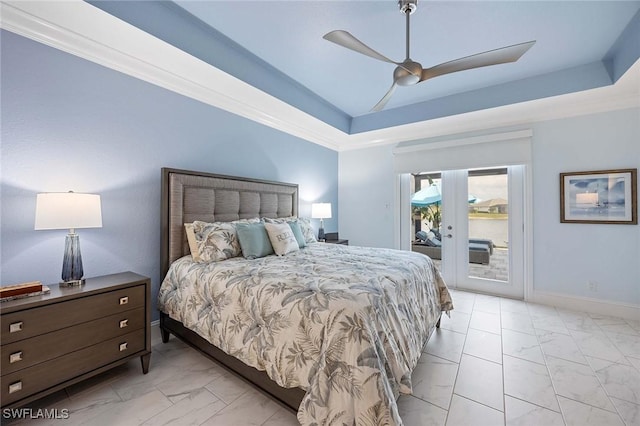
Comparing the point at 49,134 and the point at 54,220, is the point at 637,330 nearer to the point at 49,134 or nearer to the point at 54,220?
Answer: the point at 54,220

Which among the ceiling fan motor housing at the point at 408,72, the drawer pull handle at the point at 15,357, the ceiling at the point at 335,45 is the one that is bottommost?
the drawer pull handle at the point at 15,357

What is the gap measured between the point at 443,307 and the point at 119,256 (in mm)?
2999

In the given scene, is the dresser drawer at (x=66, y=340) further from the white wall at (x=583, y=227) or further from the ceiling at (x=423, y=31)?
the white wall at (x=583, y=227)

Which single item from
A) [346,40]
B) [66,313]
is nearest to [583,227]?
[346,40]

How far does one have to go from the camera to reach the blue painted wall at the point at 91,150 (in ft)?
5.92

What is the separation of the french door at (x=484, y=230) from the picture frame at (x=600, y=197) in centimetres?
46

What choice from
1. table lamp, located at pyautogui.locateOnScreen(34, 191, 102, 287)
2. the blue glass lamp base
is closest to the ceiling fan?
table lamp, located at pyautogui.locateOnScreen(34, 191, 102, 287)

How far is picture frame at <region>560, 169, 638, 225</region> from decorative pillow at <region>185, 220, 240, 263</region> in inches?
156

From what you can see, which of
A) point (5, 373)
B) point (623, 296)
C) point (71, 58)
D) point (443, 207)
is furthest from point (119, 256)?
point (623, 296)

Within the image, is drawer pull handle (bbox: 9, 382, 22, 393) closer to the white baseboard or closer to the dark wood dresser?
the dark wood dresser

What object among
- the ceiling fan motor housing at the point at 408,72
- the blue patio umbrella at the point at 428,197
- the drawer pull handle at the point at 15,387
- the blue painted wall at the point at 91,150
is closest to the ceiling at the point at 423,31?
the ceiling fan motor housing at the point at 408,72

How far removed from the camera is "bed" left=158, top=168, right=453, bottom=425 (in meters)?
1.22

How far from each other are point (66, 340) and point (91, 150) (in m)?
1.42

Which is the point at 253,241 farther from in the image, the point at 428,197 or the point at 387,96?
the point at 428,197
